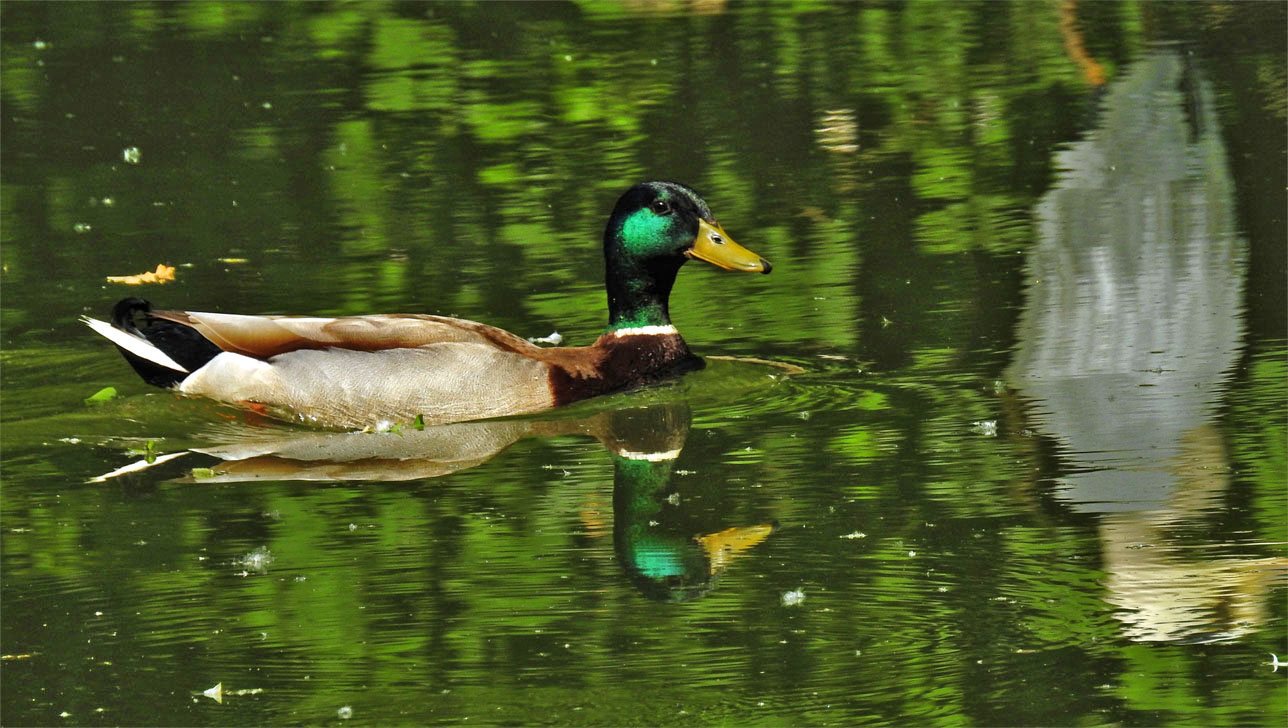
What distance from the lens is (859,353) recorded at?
8.84 m

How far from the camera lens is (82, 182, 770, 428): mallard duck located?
27.5ft

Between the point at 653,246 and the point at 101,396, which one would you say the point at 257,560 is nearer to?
the point at 101,396

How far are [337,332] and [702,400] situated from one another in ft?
5.40

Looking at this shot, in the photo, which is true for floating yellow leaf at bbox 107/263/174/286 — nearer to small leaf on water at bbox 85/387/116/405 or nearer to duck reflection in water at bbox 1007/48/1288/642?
small leaf on water at bbox 85/387/116/405

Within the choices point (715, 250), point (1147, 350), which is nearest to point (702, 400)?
point (715, 250)

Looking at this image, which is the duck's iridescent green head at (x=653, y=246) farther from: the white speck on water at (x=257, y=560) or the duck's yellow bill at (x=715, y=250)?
the white speck on water at (x=257, y=560)

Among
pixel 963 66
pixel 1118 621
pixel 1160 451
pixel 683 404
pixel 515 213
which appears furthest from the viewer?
pixel 963 66

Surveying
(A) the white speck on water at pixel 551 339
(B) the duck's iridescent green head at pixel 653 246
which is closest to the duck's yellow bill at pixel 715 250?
(B) the duck's iridescent green head at pixel 653 246

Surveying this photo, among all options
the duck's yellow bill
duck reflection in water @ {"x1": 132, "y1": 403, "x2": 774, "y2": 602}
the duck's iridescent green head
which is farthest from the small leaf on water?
the duck's yellow bill

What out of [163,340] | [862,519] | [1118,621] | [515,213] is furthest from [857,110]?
[1118,621]

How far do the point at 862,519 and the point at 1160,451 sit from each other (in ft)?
4.51

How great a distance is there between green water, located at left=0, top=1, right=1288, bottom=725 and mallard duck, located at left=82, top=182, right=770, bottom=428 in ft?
0.53

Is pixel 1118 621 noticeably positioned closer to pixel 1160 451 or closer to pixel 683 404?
pixel 1160 451

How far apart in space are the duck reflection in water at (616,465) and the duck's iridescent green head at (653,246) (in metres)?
0.65
